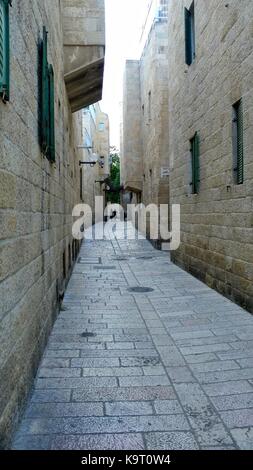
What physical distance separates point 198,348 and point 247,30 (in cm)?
435

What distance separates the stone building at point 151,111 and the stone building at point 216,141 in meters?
4.32

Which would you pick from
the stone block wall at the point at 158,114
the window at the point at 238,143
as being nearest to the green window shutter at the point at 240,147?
the window at the point at 238,143

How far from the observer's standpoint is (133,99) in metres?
23.5

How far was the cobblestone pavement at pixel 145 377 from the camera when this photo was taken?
112 inches

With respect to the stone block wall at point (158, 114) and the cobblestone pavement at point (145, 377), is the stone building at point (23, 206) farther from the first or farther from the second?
the stone block wall at point (158, 114)

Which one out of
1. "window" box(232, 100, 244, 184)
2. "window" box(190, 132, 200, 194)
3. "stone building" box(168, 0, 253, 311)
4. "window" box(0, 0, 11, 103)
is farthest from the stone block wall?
"window" box(0, 0, 11, 103)

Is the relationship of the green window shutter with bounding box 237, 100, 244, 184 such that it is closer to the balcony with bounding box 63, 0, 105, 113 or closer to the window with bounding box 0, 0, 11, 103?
the balcony with bounding box 63, 0, 105, 113

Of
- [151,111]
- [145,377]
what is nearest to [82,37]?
[145,377]

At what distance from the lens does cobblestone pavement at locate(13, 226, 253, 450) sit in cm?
285

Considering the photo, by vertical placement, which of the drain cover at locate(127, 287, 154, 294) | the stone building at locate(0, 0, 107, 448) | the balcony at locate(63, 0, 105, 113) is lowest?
the drain cover at locate(127, 287, 154, 294)

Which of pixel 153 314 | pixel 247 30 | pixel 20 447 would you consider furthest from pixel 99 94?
pixel 20 447

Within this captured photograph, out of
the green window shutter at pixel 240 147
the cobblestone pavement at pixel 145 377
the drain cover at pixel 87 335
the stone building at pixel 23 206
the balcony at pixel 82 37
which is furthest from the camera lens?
the balcony at pixel 82 37

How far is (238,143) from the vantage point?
6.71 meters

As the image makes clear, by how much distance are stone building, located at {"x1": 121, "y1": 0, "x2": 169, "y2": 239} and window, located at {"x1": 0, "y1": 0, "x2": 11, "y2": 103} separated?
43.2ft
